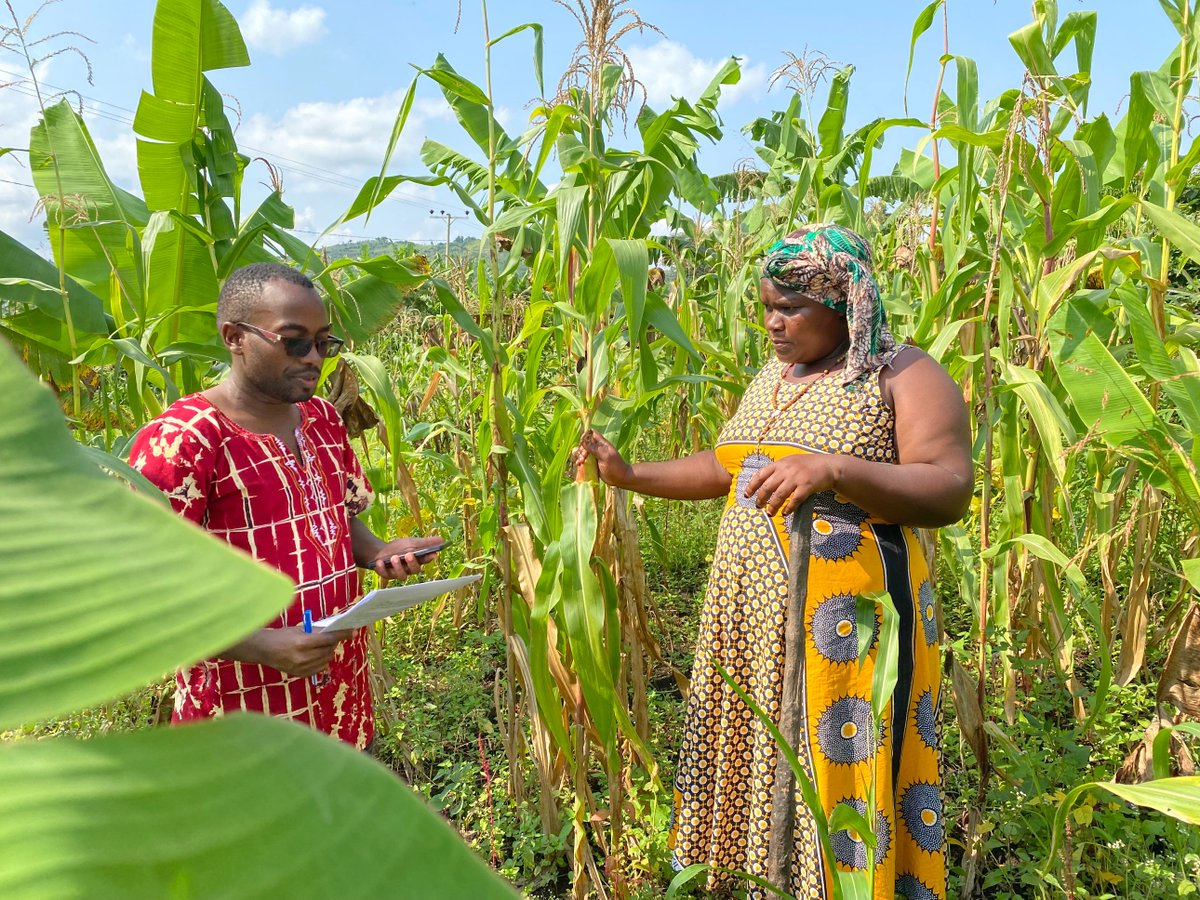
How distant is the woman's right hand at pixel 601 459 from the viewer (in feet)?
6.21

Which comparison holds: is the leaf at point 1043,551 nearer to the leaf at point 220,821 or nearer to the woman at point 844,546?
the woman at point 844,546

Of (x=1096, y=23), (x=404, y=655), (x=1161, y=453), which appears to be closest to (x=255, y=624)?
(x=1161, y=453)

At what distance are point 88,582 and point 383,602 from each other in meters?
1.25

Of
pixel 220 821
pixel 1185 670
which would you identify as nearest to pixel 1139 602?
pixel 1185 670

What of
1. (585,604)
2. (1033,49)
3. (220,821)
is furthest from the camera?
(1033,49)

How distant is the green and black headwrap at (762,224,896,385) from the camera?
1.70 metres

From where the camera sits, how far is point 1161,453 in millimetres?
1643

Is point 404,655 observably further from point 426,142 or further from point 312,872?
point 312,872

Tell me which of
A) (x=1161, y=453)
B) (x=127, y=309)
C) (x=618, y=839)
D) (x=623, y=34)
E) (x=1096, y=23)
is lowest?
(x=618, y=839)

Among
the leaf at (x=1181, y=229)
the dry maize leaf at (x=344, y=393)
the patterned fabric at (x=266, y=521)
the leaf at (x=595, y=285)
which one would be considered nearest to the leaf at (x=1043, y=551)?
the leaf at (x=1181, y=229)

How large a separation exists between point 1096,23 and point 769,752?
2126 millimetres

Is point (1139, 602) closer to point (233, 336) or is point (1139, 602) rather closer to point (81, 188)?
point (233, 336)

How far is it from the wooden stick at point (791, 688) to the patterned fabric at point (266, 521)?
2.84ft

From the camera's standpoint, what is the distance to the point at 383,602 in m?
1.33
